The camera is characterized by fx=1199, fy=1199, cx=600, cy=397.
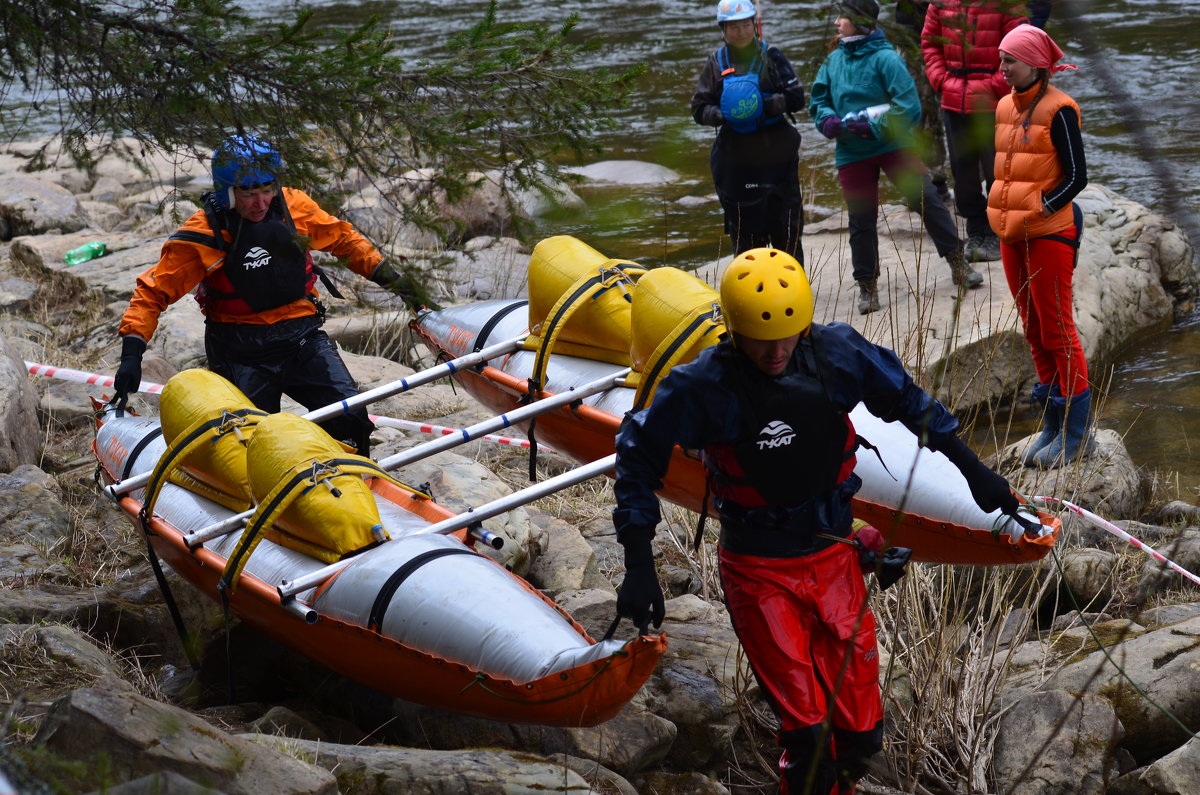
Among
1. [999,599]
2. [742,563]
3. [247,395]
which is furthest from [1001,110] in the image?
[247,395]

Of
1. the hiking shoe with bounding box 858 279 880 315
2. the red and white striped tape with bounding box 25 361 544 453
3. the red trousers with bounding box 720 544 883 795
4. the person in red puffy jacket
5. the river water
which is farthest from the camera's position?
the hiking shoe with bounding box 858 279 880 315

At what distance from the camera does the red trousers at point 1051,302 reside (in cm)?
521

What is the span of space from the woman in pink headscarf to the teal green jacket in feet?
3.52

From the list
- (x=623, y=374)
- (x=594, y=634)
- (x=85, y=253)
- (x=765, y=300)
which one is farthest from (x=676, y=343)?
(x=85, y=253)

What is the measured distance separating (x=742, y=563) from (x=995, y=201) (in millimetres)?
2816

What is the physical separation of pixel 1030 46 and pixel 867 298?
2.36 m

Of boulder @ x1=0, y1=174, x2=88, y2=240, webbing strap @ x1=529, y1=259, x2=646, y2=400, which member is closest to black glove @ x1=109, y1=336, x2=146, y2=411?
webbing strap @ x1=529, y1=259, x2=646, y2=400

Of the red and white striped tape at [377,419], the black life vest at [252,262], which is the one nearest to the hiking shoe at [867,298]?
the red and white striped tape at [377,419]

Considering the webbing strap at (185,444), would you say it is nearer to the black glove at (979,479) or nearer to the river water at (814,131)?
the river water at (814,131)

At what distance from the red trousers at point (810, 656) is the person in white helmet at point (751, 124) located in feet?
11.0

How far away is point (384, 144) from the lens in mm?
3535

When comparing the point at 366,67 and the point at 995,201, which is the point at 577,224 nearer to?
the point at 366,67

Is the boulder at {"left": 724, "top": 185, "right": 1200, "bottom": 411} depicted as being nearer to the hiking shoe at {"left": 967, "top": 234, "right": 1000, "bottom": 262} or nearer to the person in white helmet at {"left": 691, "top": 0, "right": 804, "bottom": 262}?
the hiking shoe at {"left": 967, "top": 234, "right": 1000, "bottom": 262}

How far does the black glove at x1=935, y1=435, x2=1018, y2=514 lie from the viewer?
3.21 m
